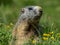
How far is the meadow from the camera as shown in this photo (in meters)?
7.69

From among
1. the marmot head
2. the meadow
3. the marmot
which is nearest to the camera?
the meadow

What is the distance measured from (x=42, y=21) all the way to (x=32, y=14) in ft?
6.79

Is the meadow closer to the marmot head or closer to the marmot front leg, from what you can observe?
the marmot front leg

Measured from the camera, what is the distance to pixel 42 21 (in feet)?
33.7

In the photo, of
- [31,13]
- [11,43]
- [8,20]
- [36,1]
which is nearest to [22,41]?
[11,43]

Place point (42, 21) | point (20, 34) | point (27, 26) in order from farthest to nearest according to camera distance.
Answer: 1. point (42, 21)
2. point (27, 26)
3. point (20, 34)

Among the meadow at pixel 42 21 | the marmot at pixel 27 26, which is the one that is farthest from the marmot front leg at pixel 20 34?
the meadow at pixel 42 21

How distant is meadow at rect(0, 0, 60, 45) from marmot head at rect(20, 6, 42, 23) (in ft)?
1.33

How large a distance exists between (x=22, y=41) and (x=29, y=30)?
49 cm

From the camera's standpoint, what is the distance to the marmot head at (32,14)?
8086mm

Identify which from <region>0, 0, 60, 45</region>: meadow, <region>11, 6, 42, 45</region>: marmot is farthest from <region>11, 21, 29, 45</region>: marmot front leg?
<region>0, 0, 60, 45</region>: meadow

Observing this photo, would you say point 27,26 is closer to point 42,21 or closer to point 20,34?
point 20,34

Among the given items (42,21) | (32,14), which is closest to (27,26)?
(32,14)

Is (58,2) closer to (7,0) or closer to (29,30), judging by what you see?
(7,0)
